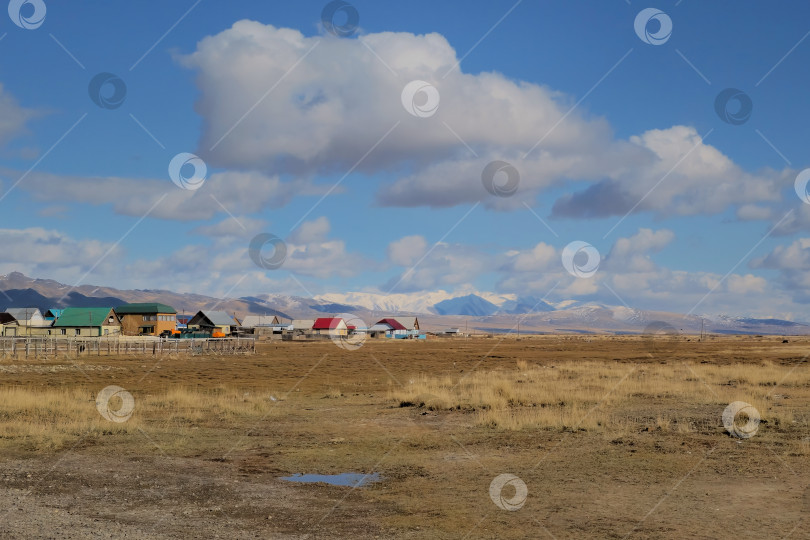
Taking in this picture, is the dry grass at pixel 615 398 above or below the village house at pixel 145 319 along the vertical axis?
below

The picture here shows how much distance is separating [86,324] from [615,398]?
106725 mm

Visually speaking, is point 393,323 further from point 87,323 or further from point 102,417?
point 102,417

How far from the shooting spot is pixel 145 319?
13112cm

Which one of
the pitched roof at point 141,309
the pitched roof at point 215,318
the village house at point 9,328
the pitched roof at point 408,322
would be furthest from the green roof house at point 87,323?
the pitched roof at point 408,322

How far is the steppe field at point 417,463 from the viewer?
1062cm

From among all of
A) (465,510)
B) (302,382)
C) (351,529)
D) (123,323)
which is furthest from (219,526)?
(123,323)

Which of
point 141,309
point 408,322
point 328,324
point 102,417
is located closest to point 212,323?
point 141,309

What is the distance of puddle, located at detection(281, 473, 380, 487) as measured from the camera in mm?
13812

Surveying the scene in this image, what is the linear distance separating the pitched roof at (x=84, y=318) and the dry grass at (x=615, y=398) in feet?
307

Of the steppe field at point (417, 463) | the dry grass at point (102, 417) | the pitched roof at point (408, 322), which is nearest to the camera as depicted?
the steppe field at point (417, 463)

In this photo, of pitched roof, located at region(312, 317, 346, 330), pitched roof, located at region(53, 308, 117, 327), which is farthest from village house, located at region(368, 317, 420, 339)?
pitched roof, located at region(53, 308, 117, 327)

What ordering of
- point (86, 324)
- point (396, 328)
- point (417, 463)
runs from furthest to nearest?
point (396, 328) < point (86, 324) < point (417, 463)

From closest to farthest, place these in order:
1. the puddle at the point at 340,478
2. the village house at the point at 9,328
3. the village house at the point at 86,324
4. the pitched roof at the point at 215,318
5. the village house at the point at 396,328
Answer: the puddle at the point at 340,478, the village house at the point at 86,324, the village house at the point at 9,328, the pitched roof at the point at 215,318, the village house at the point at 396,328

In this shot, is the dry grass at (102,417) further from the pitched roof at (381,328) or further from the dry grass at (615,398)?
the pitched roof at (381,328)
